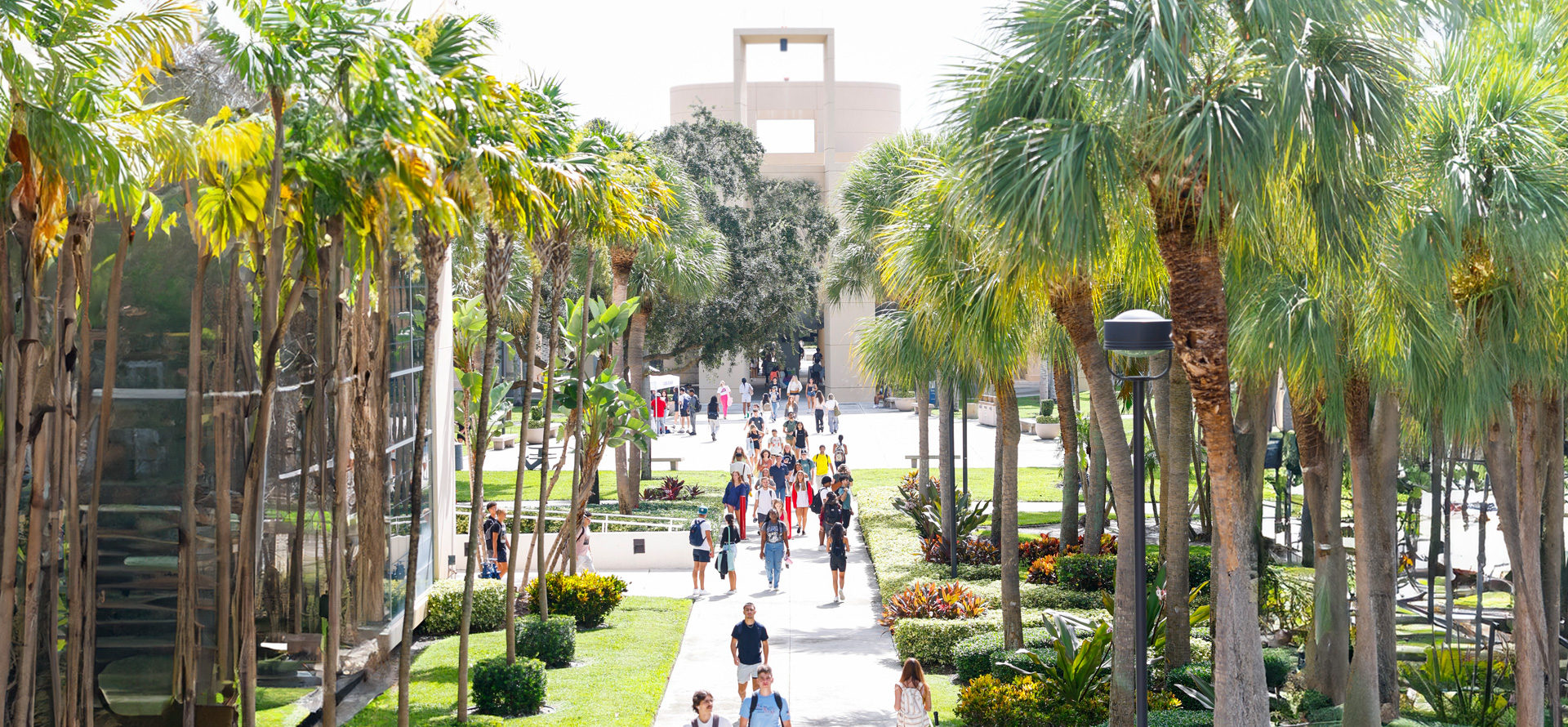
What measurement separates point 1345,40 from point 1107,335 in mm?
2524

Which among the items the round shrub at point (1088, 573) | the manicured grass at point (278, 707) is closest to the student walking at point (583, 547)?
the round shrub at point (1088, 573)

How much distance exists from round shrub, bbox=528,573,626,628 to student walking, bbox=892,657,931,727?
7160 millimetres

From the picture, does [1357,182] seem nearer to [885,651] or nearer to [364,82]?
[364,82]

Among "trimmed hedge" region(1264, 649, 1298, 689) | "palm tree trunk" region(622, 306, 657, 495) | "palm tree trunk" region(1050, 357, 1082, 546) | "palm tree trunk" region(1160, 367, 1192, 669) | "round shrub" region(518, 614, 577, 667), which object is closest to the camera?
"palm tree trunk" region(1160, 367, 1192, 669)

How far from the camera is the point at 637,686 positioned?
13859mm

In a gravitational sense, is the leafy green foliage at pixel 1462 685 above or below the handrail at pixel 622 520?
below

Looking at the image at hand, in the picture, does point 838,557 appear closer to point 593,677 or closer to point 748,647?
point 593,677

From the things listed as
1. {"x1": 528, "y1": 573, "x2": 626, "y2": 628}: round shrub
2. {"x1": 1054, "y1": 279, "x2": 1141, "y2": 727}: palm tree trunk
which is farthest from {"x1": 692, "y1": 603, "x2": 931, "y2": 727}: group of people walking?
{"x1": 528, "y1": 573, "x2": 626, "y2": 628}: round shrub

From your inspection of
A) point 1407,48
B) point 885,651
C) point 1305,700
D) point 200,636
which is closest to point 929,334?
point 885,651

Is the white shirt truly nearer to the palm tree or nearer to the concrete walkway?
the concrete walkway

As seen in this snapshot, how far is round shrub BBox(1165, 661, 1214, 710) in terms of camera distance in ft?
42.1

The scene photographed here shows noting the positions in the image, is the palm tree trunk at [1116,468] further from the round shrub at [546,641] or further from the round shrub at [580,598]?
the round shrub at [580,598]

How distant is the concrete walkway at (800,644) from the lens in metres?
13.5

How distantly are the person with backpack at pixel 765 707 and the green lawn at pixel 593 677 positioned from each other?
2162 mm
